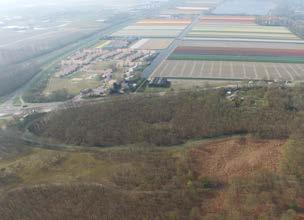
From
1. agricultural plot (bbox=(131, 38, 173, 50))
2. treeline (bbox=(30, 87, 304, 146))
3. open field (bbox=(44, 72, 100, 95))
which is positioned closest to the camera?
treeline (bbox=(30, 87, 304, 146))

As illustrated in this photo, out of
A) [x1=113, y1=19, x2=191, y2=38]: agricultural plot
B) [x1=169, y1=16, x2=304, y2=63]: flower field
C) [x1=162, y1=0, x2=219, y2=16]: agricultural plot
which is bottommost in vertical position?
[x1=169, y1=16, x2=304, y2=63]: flower field

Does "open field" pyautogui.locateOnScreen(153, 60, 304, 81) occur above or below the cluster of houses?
below

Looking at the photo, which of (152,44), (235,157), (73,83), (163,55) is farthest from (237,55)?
(235,157)

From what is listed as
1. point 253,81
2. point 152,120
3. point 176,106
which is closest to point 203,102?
point 176,106

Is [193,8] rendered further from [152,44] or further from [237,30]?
[152,44]

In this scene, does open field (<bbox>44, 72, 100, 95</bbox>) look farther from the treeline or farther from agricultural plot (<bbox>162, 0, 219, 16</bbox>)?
Answer: agricultural plot (<bbox>162, 0, 219, 16</bbox>)

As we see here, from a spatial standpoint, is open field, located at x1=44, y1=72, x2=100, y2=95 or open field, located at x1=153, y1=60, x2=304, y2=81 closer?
open field, located at x1=44, y1=72, x2=100, y2=95

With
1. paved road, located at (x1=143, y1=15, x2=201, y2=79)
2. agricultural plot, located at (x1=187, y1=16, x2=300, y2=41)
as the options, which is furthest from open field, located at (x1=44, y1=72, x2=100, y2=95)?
agricultural plot, located at (x1=187, y1=16, x2=300, y2=41)

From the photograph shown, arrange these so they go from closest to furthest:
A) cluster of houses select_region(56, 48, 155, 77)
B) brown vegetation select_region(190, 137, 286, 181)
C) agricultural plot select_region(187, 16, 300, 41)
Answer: brown vegetation select_region(190, 137, 286, 181) → cluster of houses select_region(56, 48, 155, 77) → agricultural plot select_region(187, 16, 300, 41)
